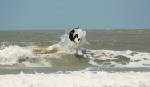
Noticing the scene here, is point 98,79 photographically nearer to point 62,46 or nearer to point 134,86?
point 134,86

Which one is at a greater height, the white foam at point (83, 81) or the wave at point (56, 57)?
the white foam at point (83, 81)

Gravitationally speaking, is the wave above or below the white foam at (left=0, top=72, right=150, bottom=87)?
below

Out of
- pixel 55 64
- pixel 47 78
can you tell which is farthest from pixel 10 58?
pixel 47 78

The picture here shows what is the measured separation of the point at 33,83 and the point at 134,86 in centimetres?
264

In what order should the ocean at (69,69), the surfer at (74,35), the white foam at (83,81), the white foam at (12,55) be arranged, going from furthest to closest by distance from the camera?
the surfer at (74,35), the white foam at (12,55), the ocean at (69,69), the white foam at (83,81)

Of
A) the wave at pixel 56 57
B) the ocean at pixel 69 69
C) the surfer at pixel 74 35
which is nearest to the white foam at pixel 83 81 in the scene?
the ocean at pixel 69 69

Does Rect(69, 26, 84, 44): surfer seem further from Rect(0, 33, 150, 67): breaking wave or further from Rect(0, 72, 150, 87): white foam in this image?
Rect(0, 72, 150, 87): white foam

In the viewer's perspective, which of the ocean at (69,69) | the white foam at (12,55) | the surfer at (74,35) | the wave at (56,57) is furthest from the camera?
the surfer at (74,35)

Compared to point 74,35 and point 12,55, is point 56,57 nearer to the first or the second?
point 74,35

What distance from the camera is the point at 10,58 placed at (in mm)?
22672

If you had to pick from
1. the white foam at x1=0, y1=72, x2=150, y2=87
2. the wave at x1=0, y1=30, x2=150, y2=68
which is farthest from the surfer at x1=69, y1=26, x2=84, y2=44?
the white foam at x1=0, y1=72, x2=150, y2=87

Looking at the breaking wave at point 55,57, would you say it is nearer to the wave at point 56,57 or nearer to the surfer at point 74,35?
the wave at point 56,57

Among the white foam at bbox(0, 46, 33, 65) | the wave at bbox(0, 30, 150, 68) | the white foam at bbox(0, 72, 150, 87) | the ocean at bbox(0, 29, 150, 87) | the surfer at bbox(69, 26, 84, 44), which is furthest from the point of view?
the surfer at bbox(69, 26, 84, 44)

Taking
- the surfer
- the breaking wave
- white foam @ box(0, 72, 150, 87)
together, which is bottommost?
the breaking wave
